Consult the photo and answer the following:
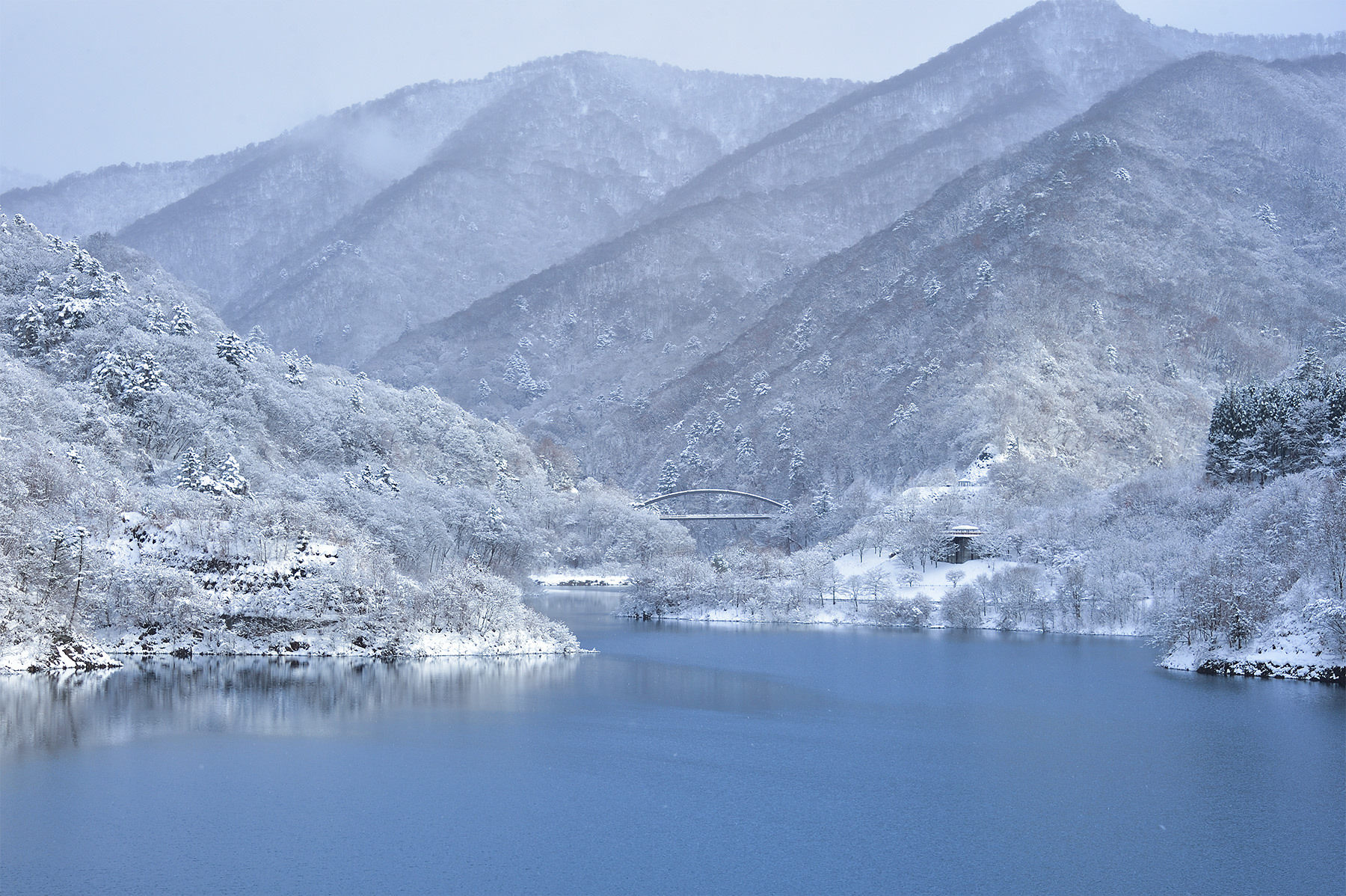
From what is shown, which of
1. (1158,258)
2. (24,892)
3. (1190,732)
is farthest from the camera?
(1158,258)

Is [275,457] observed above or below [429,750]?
above

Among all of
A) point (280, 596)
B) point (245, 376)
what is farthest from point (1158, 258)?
point (280, 596)

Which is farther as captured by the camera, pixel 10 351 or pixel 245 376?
pixel 245 376

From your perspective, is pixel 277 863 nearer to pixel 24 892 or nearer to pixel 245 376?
pixel 24 892

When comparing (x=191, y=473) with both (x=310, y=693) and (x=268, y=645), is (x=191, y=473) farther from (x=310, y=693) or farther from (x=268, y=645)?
(x=310, y=693)

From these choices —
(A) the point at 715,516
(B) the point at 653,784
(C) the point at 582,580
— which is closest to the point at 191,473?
(B) the point at 653,784

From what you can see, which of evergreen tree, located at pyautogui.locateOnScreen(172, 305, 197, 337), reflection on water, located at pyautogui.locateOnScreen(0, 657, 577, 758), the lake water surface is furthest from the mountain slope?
reflection on water, located at pyautogui.locateOnScreen(0, 657, 577, 758)
